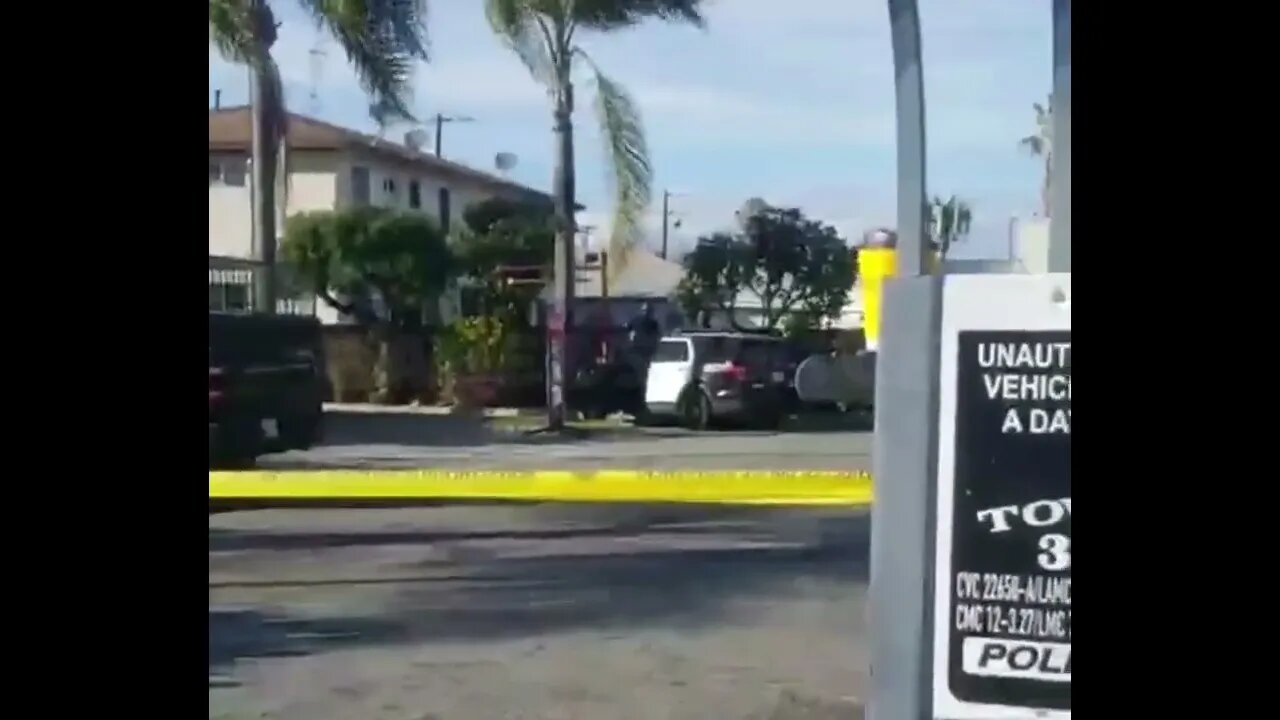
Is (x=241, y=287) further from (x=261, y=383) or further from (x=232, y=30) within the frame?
(x=232, y=30)

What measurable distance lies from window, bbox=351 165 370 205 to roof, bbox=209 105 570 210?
6 cm

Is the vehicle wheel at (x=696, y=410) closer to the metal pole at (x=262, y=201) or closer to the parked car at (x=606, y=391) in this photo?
the parked car at (x=606, y=391)

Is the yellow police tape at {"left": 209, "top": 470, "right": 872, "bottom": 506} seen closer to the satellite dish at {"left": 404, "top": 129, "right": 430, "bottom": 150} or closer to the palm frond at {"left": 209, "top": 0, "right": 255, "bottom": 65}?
the satellite dish at {"left": 404, "top": 129, "right": 430, "bottom": 150}

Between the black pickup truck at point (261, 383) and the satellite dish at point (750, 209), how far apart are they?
1192mm

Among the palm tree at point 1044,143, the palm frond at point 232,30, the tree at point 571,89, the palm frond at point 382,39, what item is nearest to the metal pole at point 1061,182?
the palm tree at point 1044,143

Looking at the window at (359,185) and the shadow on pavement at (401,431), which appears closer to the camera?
the window at (359,185)

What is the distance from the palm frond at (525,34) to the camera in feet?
13.3
